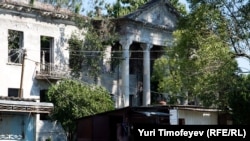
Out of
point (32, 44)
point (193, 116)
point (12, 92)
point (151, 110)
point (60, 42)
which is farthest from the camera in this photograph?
point (60, 42)

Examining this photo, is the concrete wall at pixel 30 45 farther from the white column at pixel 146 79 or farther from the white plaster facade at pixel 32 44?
the white column at pixel 146 79

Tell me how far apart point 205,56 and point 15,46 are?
46.5 feet

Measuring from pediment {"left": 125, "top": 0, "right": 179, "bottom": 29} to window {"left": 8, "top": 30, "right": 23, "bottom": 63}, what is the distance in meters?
8.14

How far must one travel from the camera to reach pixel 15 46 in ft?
106

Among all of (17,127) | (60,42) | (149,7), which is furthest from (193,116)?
(149,7)

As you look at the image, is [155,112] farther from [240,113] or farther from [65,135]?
[65,135]

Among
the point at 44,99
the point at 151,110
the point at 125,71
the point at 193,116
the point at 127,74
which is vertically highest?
the point at 125,71

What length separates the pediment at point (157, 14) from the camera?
3722cm

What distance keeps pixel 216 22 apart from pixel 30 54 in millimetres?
13167

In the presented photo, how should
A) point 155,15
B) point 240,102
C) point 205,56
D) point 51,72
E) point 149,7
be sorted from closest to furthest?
point 205,56, point 240,102, point 51,72, point 149,7, point 155,15

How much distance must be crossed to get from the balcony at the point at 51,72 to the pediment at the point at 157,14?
6333 mm

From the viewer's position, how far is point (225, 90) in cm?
2397

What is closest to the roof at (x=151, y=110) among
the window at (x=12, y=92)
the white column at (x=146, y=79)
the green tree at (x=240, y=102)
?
the green tree at (x=240, y=102)

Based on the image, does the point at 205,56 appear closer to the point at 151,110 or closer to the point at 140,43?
the point at 151,110
